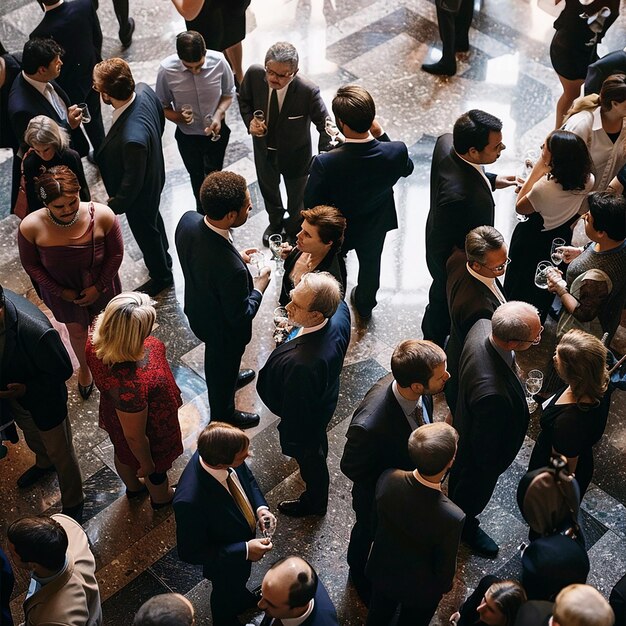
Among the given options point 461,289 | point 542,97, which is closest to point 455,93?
point 542,97

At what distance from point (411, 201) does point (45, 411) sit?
11.0 feet

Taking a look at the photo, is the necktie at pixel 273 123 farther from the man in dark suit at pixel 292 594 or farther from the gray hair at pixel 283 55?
the man in dark suit at pixel 292 594

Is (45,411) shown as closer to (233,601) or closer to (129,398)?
(129,398)

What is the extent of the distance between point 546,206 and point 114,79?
103 inches

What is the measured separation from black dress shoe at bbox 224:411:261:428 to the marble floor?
0.05 m

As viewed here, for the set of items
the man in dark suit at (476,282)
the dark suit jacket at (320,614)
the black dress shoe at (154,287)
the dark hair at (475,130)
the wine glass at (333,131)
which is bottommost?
the black dress shoe at (154,287)

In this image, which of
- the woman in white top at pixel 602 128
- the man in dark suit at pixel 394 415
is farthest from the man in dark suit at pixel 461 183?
the man in dark suit at pixel 394 415

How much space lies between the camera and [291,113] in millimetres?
5402

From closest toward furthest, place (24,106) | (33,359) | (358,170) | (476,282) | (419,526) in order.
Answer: (419,526) → (33,359) → (476,282) → (358,170) → (24,106)

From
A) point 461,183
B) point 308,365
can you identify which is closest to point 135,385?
point 308,365

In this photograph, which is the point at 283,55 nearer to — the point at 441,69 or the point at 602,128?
the point at 602,128

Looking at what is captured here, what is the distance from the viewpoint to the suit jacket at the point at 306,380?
3820mm

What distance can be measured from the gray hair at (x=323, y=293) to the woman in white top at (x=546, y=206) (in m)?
1.56

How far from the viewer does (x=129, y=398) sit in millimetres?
3844
